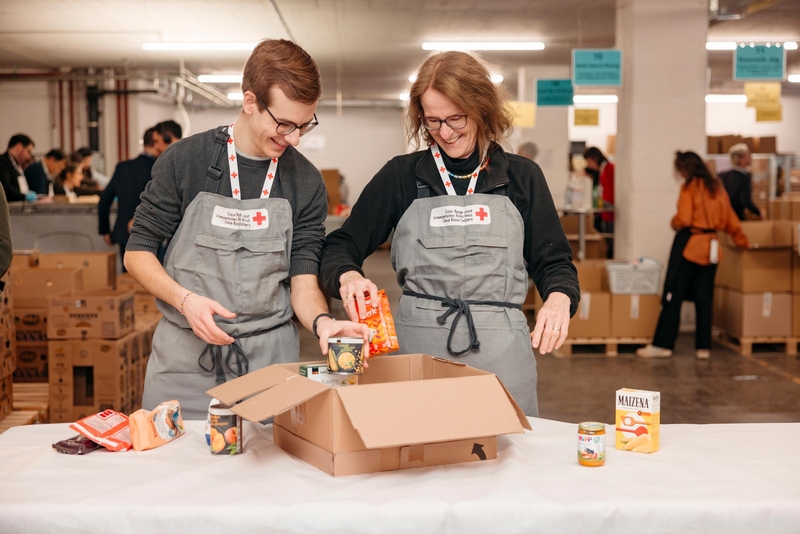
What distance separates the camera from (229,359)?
6.30ft

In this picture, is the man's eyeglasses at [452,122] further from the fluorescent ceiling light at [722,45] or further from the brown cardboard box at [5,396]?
the fluorescent ceiling light at [722,45]

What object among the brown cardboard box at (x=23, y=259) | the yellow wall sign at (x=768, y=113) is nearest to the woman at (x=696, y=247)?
the yellow wall sign at (x=768, y=113)

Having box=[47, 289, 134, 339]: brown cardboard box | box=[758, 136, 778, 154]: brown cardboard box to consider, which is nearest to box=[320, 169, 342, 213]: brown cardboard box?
box=[758, 136, 778, 154]: brown cardboard box

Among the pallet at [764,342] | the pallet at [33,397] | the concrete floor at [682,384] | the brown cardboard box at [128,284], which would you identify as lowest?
the concrete floor at [682,384]

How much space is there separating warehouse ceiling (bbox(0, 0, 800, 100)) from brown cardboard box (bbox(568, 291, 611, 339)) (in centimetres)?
283

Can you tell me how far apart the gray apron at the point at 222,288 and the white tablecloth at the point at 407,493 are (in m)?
0.32

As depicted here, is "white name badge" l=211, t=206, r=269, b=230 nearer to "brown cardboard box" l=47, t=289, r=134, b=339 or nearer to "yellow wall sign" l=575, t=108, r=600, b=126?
"brown cardboard box" l=47, t=289, r=134, b=339

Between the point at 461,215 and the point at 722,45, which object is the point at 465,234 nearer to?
the point at 461,215

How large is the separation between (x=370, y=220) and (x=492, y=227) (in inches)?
13.2

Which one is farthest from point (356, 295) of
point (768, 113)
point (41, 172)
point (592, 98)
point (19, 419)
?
point (592, 98)

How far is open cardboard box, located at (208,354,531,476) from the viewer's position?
143cm

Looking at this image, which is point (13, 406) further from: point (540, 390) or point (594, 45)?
point (594, 45)

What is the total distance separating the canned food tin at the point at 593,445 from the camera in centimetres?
153

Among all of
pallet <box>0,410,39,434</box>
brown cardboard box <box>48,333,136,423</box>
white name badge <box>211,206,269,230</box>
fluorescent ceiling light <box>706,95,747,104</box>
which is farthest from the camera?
fluorescent ceiling light <box>706,95,747,104</box>
